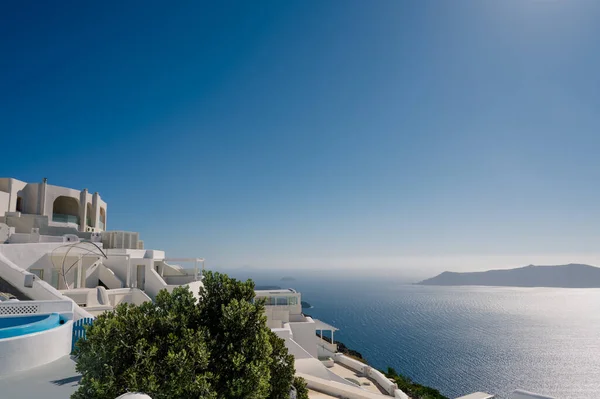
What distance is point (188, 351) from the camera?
6.61 m

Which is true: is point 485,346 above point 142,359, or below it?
below

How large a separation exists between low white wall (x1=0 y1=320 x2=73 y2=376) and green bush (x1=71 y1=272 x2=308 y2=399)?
3451 millimetres

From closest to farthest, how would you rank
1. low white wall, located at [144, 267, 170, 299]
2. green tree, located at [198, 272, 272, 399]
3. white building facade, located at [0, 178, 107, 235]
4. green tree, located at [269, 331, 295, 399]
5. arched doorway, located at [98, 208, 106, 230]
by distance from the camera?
green tree, located at [198, 272, 272, 399] → green tree, located at [269, 331, 295, 399] → low white wall, located at [144, 267, 170, 299] → white building facade, located at [0, 178, 107, 235] → arched doorway, located at [98, 208, 106, 230]

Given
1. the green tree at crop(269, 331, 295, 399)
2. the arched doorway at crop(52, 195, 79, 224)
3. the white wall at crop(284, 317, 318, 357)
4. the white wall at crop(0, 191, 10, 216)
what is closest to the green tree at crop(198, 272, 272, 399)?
the green tree at crop(269, 331, 295, 399)

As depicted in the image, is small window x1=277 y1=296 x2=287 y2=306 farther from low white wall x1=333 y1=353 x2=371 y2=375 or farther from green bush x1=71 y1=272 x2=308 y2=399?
green bush x1=71 y1=272 x2=308 y2=399

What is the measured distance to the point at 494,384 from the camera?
53031 millimetres

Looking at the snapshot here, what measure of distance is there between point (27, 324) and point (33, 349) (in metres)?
1.43

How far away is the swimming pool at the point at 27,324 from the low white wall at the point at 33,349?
0.41 meters

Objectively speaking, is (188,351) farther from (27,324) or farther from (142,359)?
(27,324)

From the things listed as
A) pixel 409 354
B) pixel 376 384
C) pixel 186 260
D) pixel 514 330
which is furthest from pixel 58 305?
pixel 514 330

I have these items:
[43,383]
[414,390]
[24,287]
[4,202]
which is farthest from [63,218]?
[414,390]

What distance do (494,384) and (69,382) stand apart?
5980 centimetres

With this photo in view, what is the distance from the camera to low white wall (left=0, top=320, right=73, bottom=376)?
8.37 m

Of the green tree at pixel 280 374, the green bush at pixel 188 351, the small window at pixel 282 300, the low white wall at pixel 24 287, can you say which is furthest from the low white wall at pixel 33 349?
the small window at pixel 282 300
